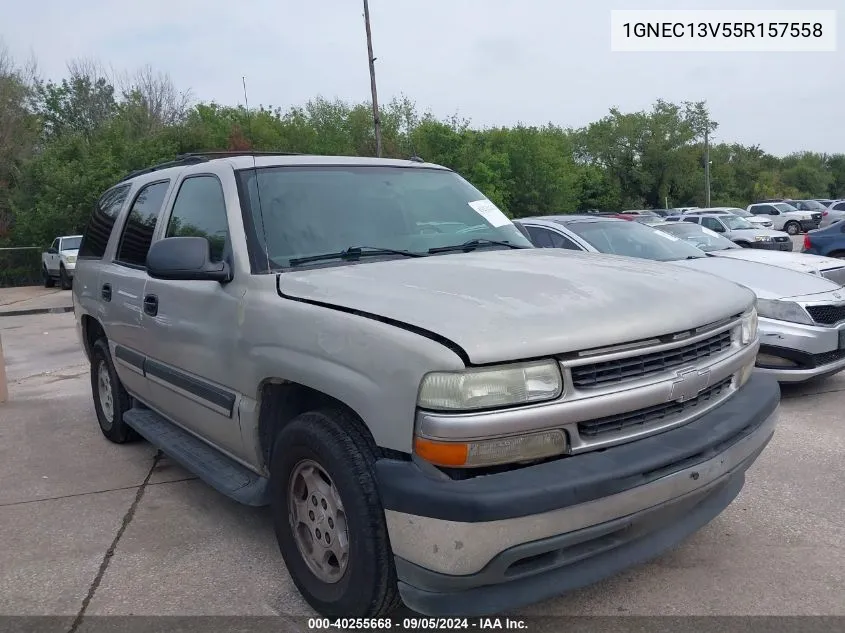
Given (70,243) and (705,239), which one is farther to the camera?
(70,243)

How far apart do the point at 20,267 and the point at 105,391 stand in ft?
85.3

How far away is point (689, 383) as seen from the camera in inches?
102

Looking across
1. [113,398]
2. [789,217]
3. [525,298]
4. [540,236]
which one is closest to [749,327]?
[525,298]

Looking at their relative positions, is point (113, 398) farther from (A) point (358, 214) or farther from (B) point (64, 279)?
(B) point (64, 279)

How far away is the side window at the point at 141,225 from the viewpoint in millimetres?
4293

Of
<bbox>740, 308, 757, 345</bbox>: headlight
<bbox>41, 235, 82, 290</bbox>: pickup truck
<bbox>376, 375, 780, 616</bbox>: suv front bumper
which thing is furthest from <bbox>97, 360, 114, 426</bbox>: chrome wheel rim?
<bbox>41, 235, 82, 290</bbox>: pickup truck

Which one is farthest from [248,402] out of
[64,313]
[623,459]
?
[64,313]

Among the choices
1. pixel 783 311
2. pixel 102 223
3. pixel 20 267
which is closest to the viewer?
pixel 102 223

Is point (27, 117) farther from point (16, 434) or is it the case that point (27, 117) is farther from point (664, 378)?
point (664, 378)

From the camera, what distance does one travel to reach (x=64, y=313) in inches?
648

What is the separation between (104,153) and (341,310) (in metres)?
30.1

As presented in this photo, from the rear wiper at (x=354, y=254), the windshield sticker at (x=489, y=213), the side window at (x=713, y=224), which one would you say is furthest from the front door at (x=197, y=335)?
the side window at (x=713, y=224)

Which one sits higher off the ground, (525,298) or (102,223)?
(102,223)

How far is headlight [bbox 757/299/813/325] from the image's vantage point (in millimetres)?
5570
